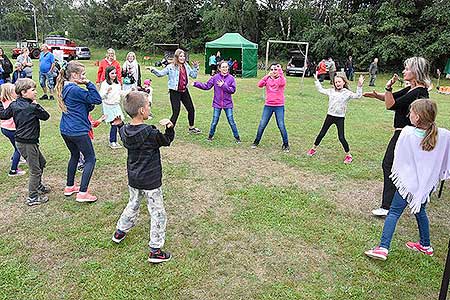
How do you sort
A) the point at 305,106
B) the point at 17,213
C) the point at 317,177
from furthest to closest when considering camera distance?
1. the point at 305,106
2. the point at 317,177
3. the point at 17,213

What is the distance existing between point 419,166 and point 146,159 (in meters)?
2.27

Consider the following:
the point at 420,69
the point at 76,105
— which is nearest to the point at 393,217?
the point at 420,69

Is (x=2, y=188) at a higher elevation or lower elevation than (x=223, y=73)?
lower

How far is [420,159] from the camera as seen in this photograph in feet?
10.4

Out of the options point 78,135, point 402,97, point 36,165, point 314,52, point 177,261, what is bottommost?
point 177,261

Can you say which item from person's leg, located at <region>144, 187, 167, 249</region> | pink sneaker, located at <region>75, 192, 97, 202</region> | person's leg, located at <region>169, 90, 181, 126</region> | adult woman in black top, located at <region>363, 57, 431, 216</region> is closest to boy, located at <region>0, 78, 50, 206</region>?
pink sneaker, located at <region>75, 192, 97, 202</region>

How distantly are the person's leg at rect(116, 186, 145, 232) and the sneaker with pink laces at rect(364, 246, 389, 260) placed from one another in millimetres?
2064

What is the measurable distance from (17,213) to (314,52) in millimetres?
26479

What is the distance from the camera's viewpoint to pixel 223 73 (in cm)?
675

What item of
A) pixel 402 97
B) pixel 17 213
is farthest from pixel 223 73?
pixel 17 213

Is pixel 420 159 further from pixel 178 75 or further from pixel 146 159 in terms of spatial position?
pixel 178 75

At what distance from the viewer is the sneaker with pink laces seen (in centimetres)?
333

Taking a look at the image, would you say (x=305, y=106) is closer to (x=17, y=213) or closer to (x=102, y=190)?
(x=102, y=190)

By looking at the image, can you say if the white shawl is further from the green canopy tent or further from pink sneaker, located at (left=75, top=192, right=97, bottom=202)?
the green canopy tent
